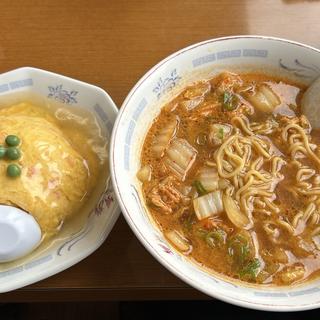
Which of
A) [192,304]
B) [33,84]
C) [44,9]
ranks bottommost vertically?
[192,304]

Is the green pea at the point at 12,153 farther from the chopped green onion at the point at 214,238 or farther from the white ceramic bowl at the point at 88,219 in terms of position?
the chopped green onion at the point at 214,238

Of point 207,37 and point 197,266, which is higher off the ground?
point 207,37

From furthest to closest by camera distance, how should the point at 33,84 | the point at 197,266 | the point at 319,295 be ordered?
the point at 33,84 < the point at 197,266 < the point at 319,295

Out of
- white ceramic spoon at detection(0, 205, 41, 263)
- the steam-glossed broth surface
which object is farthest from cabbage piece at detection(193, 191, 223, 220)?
white ceramic spoon at detection(0, 205, 41, 263)

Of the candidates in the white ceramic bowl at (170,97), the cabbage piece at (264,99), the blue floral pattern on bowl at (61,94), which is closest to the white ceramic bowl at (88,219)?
the blue floral pattern on bowl at (61,94)

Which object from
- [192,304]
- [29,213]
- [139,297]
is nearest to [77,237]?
[29,213]

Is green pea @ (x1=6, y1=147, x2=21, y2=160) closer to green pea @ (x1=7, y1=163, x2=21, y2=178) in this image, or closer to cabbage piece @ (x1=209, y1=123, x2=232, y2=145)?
green pea @ (x1=7, y1=163, x2=21, y2=178)

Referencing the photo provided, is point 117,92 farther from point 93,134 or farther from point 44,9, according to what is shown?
point 44,9

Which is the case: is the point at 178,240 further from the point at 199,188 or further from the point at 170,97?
the point at 170,97
